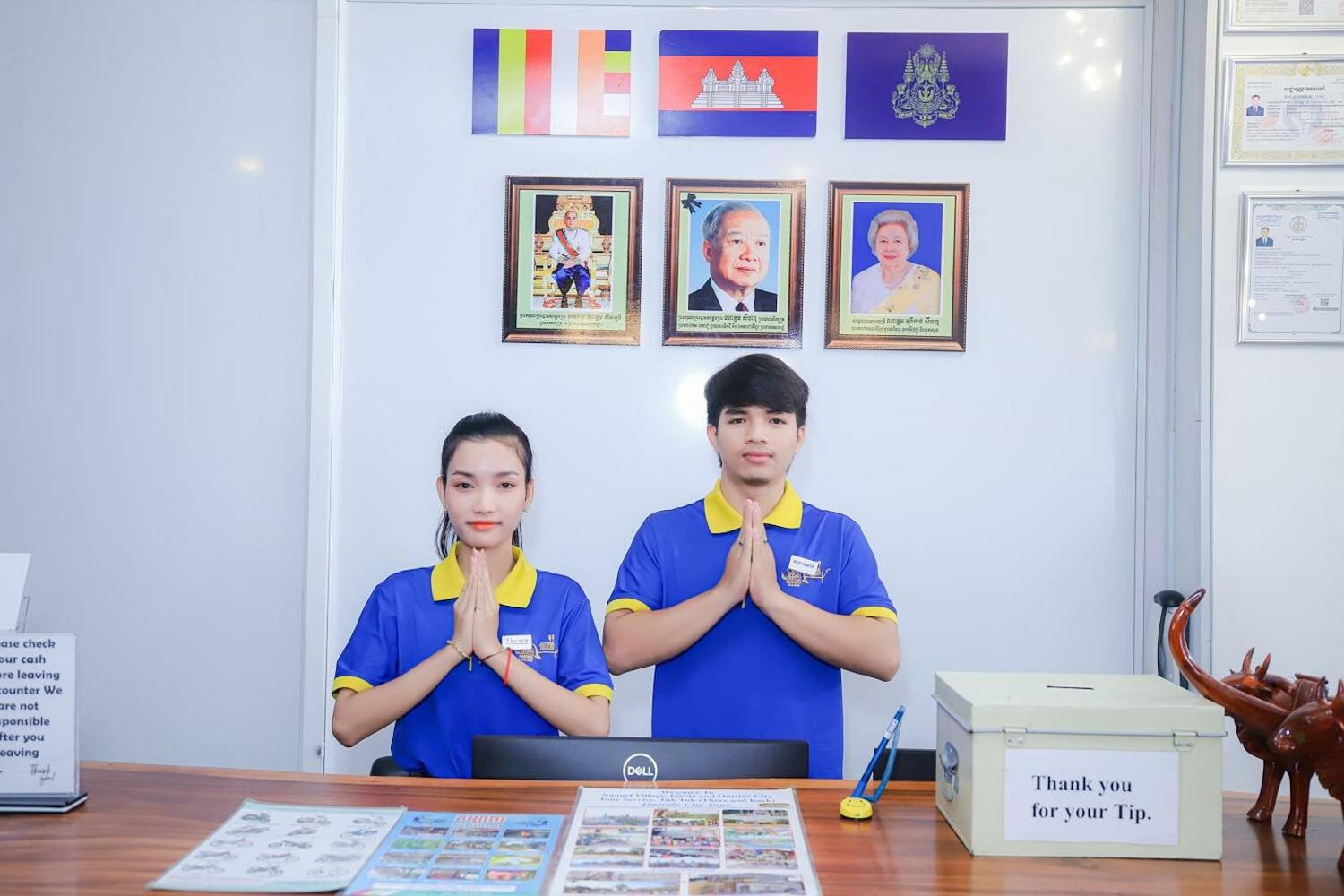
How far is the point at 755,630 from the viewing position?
215cm

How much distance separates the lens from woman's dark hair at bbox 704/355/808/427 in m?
2.16

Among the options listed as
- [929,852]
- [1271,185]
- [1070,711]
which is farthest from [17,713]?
[1271,185]

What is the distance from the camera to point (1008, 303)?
260cm

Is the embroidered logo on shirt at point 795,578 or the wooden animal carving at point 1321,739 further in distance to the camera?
the embroidered logo on shirt at point 795,578

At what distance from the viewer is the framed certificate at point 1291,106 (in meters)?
2.38

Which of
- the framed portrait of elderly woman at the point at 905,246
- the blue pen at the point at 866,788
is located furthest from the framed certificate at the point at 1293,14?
the blue pen at the point at 866,788

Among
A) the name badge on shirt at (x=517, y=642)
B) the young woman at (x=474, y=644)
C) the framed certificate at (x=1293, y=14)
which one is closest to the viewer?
the young woman at (x=474, y=644)

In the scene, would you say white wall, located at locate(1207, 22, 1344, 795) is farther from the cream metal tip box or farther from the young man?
the cream metal tip box

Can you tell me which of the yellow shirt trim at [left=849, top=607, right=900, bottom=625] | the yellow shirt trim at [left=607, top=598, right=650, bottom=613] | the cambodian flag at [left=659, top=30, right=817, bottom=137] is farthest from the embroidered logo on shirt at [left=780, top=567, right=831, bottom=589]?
the cambodian flag at [left=659, top=30, right=817, bottom=137]

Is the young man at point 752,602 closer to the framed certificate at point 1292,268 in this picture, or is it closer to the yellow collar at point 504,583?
the yellow collar at point 504,583

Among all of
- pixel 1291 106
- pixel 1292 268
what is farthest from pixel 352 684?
pixel 1291 106

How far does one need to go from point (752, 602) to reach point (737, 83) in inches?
52.2

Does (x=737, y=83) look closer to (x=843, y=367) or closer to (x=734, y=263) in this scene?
(x=734, y=263)

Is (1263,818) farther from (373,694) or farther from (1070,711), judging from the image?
(373,694)
